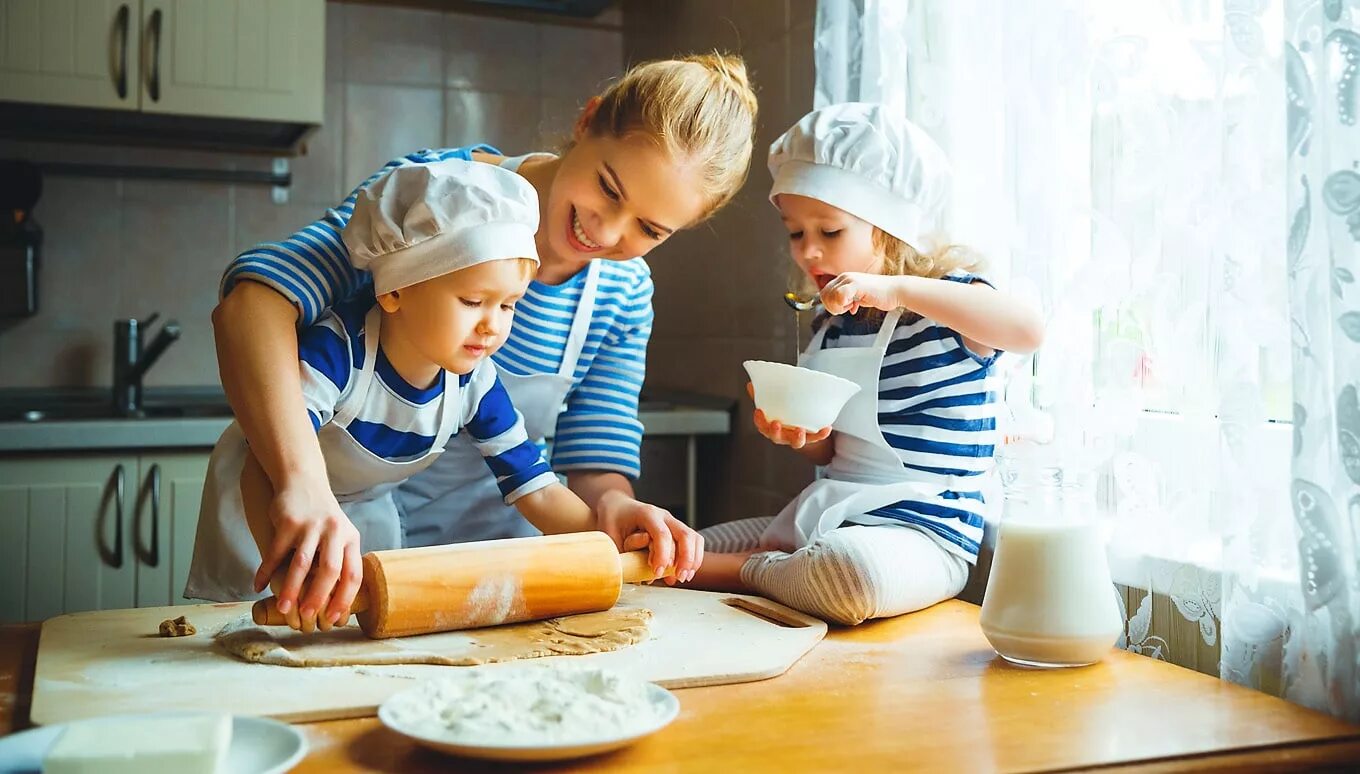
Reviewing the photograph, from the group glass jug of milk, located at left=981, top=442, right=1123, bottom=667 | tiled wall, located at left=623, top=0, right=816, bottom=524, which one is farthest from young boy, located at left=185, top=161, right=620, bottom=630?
tiled wall, located at left=623, top=0, right=816, bottom=524

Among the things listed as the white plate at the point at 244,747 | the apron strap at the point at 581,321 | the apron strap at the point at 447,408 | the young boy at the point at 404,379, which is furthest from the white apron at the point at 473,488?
the white plate at the point at 244,747

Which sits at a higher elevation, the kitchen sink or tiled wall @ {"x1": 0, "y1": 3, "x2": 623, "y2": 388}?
tiled wall @ {"x1": 0, "y1": 3, "x2": 623, "y2": 388}

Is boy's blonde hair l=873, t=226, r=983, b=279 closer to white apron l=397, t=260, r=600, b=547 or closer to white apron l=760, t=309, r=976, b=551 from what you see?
white apron l=760, t=309, r=976, b=551

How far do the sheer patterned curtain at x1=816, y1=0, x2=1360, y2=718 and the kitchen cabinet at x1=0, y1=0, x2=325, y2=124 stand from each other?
1.53m

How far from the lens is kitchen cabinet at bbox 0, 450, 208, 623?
2.03 metres

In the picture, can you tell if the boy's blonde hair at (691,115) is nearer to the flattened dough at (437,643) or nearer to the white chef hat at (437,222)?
the white chef hat at (437,222)

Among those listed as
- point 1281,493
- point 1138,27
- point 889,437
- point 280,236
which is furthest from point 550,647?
point 280,236

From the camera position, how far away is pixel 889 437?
142 cm

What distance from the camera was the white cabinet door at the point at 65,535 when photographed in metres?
2.02

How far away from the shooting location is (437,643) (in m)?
1.05

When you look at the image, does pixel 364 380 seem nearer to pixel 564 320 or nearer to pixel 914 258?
pixel 564 320

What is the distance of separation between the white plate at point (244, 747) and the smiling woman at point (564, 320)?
0.66 ft

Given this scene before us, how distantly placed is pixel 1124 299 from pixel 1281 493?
293mm

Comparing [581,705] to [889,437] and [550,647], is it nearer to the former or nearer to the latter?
[550,647]
